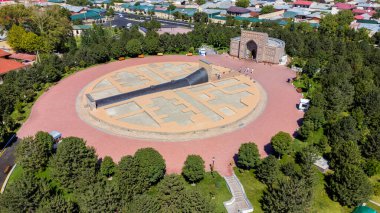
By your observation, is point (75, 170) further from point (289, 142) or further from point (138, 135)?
point (289, 142)

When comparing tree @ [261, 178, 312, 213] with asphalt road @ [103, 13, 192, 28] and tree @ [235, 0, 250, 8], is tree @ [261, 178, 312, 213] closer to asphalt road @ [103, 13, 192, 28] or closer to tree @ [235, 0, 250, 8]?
asphalt road @ [103, 13, 192, 28]

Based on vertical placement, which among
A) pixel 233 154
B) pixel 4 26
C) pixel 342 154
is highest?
pixel 4 26

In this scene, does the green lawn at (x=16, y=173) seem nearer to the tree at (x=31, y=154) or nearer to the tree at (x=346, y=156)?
the tree at (x=31, y=154)

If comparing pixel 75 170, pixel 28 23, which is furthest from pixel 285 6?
pixel 75 170

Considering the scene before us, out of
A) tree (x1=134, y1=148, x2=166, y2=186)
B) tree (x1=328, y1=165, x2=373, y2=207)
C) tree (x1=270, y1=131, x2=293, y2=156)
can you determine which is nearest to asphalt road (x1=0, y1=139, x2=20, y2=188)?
tree (x1=134, y1=148, x2=166, y2=186)

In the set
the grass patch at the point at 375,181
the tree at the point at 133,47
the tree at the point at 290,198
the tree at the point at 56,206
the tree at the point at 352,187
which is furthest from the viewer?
the tree at the point at 133,47

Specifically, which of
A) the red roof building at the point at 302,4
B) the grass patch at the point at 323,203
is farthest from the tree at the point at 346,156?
the red roof building at the point at 302,4

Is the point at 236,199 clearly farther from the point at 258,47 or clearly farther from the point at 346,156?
the point at 258,47

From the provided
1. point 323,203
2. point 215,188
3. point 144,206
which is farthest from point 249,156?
point 144,206
